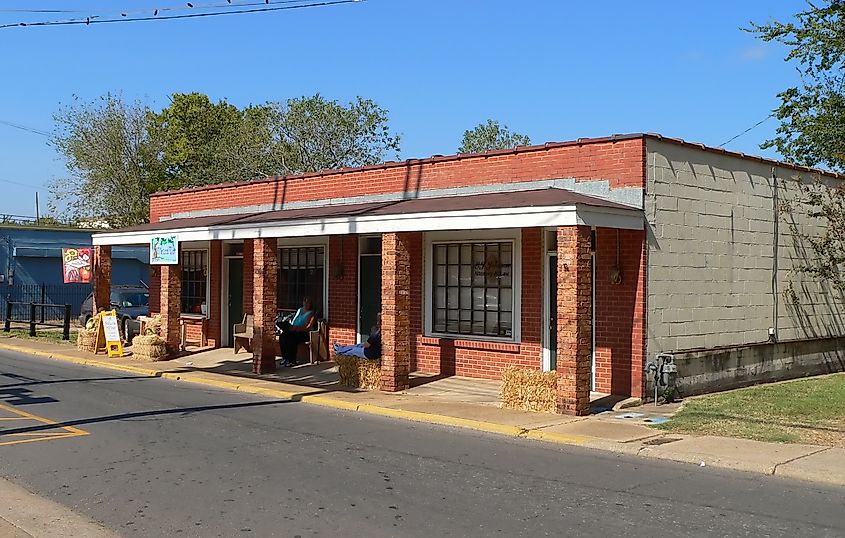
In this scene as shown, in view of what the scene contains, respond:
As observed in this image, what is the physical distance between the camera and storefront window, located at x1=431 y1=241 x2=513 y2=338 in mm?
15883

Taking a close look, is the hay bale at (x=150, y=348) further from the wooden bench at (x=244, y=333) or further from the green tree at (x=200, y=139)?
the green tree at (x=200, y=139)

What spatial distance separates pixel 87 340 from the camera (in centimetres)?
2277

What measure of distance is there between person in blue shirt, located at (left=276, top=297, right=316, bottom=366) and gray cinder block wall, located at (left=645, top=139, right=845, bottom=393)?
791 centimetres

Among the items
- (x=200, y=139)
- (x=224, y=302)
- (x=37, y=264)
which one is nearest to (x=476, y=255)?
(x=224, y=302)

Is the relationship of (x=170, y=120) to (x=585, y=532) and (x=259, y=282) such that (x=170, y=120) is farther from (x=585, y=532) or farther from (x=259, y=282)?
(x=585, y=532)

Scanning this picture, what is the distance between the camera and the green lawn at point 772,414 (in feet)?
35.9

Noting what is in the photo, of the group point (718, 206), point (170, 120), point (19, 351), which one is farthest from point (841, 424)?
point (170, 120)

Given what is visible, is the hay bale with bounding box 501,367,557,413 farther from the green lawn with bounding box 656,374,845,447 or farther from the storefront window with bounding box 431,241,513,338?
the storefront window with bounding box 431,241,513,338

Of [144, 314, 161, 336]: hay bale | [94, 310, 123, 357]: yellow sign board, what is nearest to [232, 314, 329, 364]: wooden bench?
[144, 314, 161, 336]: hay bale

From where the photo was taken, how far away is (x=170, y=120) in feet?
189

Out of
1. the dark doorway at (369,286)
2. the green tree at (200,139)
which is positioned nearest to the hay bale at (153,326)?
the dark doorway at (369,286)

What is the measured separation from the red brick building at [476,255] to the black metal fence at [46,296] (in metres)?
17.7

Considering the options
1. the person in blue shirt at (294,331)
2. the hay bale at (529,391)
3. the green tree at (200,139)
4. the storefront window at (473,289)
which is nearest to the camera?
the hay bale at (529,391)

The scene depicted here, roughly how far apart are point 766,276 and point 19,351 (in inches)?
740
